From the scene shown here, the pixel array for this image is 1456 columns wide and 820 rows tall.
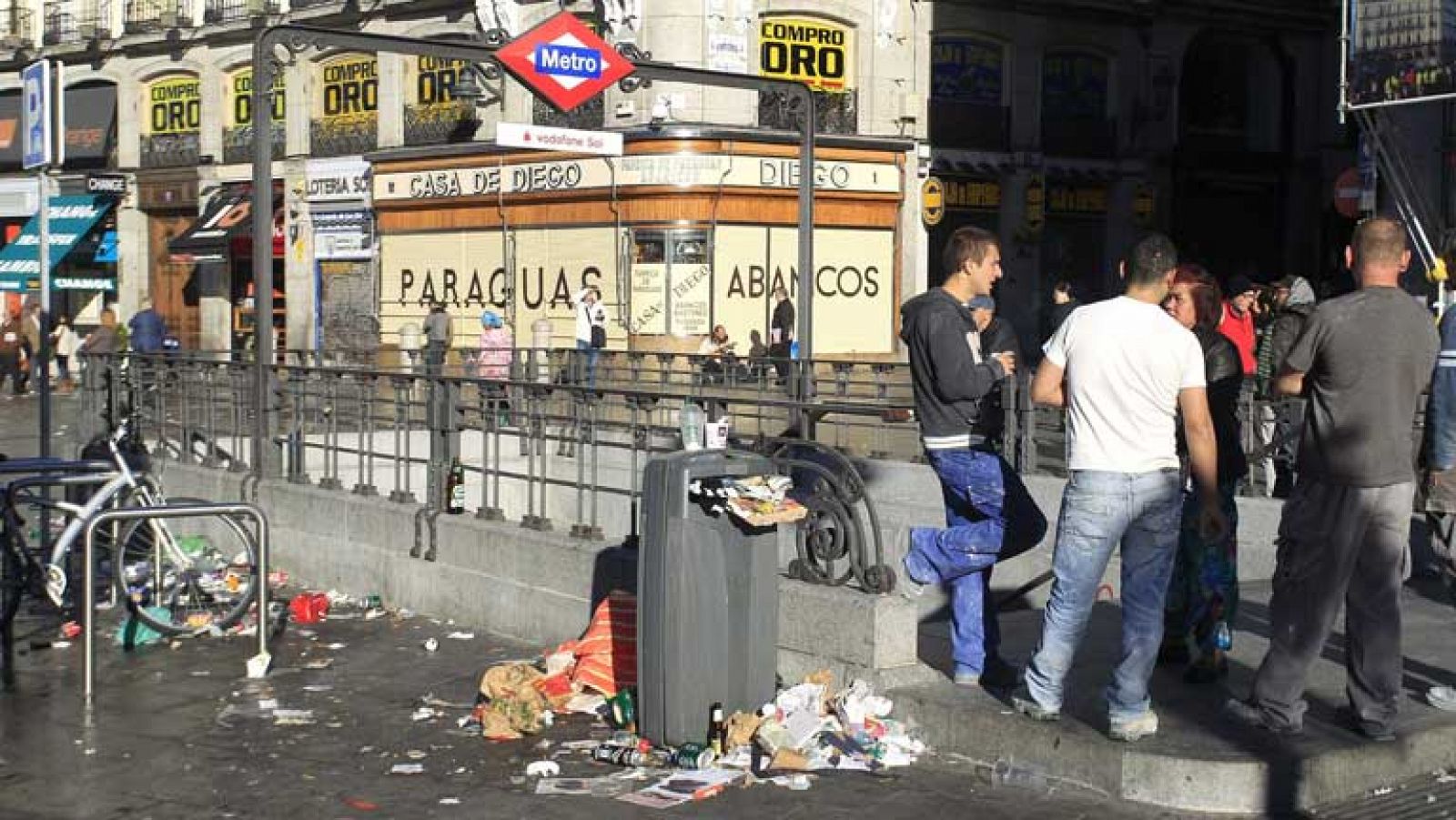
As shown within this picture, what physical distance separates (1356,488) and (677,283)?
25.8 meters

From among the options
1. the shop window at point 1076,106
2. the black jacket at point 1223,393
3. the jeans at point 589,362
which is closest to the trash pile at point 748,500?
the black jacket at point 1223,393

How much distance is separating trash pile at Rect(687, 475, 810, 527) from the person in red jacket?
6.32 metres

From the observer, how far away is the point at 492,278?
35.7 m

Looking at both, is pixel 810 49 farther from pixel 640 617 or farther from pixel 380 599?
pixel 640 617

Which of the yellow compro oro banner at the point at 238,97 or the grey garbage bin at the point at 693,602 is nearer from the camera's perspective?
the grey garbage bin at the point at 693,602

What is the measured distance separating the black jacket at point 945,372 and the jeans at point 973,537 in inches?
4.3

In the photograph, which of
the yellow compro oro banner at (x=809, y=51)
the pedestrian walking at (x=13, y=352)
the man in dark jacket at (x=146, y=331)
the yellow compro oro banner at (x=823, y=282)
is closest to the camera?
the man in dark jacket at (x=146, y=331)

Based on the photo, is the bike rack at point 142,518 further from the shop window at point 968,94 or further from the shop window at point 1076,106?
the shop window at point 1076,106

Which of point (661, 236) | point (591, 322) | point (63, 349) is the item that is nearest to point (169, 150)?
point (63, 349)

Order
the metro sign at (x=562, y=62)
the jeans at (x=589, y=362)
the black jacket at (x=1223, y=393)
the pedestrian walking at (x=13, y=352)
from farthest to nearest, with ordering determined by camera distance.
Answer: the pedestrian walking at (x=13, y=352)
the jeans at (x=589, y=362)
the metro sign at (x=562, y=62)
the black jacket at (x=1223, y=393)

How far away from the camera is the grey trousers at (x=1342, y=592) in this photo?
7.09m

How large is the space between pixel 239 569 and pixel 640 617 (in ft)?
17.5

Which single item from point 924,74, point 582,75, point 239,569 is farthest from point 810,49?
point 239,569

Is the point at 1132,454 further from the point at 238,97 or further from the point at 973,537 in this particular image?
the point at 238,97
